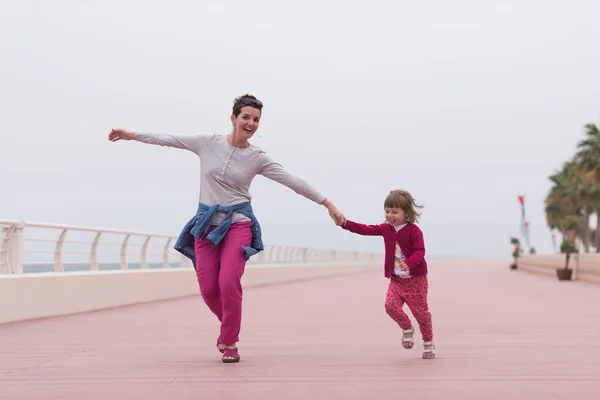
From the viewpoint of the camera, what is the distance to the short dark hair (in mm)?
7439

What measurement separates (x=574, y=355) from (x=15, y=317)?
6.91m

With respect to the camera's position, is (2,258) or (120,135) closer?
(120,135)

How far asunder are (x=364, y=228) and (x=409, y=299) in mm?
674

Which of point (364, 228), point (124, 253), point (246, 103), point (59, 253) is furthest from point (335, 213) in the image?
point (124, 253)

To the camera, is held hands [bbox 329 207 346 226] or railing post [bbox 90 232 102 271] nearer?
held hands [bbox 329 207 346 226]

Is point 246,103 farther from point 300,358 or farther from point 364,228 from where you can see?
point 300,358

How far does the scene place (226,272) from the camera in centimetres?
740

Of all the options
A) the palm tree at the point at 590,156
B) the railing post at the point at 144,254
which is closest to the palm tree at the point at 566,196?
the palm tree at the point at 590,156

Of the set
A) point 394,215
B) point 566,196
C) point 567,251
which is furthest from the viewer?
point 566,196

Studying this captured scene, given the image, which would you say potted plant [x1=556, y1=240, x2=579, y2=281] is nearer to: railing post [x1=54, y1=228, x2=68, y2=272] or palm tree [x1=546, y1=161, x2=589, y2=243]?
railing post [x1=54, y1=228, x2=68, y2=272]

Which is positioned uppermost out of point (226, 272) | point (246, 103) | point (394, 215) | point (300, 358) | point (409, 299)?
point (246, 103)

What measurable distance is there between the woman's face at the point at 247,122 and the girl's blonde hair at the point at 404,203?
3.73 feet

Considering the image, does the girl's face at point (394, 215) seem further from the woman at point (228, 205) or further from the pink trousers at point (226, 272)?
the pink trousers at point (226, 272)

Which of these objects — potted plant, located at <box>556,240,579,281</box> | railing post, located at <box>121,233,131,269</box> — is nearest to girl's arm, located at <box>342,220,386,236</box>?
railing post, located at <box>121,233,131,269</box>
